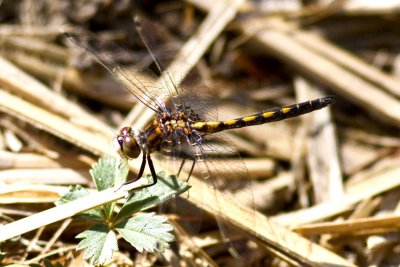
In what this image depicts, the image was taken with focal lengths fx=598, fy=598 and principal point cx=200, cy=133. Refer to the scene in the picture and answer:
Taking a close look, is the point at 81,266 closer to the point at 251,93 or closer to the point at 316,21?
the point at 251,93

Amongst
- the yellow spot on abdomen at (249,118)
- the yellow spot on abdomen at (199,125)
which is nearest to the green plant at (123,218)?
the yellow spot on abdomen at (199,125)

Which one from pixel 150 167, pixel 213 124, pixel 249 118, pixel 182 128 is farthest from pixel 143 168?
pixel 249 118

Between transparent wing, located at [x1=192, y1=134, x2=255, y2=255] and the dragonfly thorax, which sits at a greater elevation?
the dragonfly thorax

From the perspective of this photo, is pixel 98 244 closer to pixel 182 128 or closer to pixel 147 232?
pixel 147 232

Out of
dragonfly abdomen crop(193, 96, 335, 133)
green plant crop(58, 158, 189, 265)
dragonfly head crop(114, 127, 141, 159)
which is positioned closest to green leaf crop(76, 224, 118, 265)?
green plant crop(58, 158, 189, 265)

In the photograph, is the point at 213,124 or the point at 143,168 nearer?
the point at 143,168

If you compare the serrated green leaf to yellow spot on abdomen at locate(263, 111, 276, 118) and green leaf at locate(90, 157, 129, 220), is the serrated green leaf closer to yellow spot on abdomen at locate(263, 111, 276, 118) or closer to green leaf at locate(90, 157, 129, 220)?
green leaf at locate(90, 157, 129, 220)
